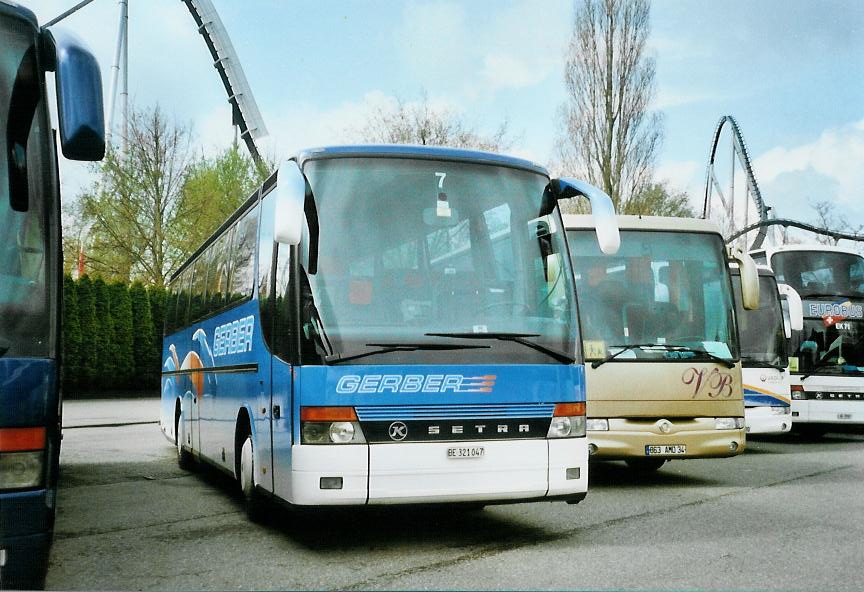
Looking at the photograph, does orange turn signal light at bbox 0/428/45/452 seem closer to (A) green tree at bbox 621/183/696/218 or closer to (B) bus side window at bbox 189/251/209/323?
(B) bus side window at bbox 189/251/209/323

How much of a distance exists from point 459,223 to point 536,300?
0.78 meters

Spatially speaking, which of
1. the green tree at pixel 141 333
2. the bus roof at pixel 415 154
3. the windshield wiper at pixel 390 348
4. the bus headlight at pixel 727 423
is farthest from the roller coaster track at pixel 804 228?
the windshield wiper at pixel 390 348

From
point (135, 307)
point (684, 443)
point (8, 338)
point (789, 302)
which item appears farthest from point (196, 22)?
point (8, 338)

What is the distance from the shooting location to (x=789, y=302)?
1541cm

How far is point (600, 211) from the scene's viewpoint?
296 inches

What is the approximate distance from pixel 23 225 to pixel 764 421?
1237 centimetres

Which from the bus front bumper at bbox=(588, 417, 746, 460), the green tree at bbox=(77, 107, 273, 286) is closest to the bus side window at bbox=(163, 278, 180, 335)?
the bus front bumper at bbox=(588, 417, 746, 460)

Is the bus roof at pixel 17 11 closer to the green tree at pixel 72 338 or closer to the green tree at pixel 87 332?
the green tree at pixel 72 338

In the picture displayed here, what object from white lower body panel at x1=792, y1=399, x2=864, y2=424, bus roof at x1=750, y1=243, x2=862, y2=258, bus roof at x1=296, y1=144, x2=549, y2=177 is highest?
bus roof at x1=750, y1=243, x2=862, y2=258

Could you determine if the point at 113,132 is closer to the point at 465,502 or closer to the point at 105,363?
the point at 105,363

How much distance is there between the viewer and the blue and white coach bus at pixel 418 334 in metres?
6.75

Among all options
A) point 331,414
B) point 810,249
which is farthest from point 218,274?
point 810,249

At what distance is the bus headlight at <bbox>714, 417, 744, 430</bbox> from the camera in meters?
10.6

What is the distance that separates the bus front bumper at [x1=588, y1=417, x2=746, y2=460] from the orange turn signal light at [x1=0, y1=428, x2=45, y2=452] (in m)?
6.74
